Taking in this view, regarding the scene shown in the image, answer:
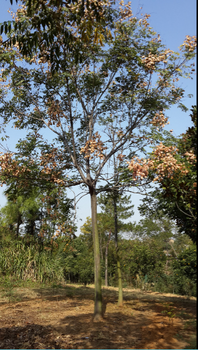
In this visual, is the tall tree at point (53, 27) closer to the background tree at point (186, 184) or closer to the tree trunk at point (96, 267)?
the background tree at point (186, 184)

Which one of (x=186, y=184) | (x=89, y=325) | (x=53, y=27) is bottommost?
(x=89, y=325)

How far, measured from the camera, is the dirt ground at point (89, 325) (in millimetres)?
4891

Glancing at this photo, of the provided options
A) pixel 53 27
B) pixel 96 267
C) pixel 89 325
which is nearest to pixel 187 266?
pixel 96 267

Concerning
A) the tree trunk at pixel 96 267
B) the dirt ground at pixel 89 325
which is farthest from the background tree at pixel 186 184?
the tree trunk at pixel 96 267

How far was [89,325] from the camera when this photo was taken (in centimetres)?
628

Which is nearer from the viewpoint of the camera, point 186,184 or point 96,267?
point 186,184

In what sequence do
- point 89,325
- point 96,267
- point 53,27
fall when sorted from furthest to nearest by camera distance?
point 96,267 → point 89,325 → point 53,27

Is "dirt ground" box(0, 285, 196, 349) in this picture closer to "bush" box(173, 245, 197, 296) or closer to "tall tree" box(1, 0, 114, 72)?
"bush" box(173, 245, 197, 296)

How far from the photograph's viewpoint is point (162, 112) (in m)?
8.46

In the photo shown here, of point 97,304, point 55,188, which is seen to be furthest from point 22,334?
point 55,188

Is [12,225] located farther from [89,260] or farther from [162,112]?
[162,112]

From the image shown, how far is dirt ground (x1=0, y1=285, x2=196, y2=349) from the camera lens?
4891 mm

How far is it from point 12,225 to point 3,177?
13.5 meters

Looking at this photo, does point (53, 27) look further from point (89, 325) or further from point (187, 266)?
point (187, 266)
